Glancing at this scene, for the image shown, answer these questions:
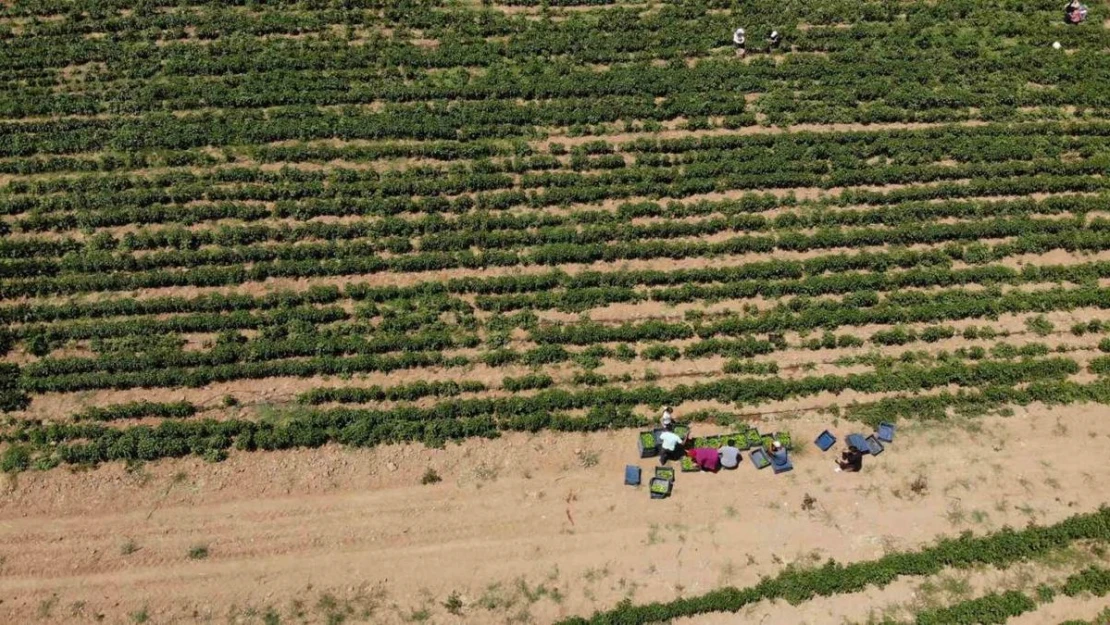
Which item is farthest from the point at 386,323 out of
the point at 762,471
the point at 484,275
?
the point at 762,471

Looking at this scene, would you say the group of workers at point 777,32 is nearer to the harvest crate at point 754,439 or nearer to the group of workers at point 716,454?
the harvest crate at point 754,439

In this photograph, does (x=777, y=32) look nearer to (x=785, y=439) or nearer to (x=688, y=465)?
(x=785, y=439)

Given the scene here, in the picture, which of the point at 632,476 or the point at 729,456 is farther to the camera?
the point at 729,456

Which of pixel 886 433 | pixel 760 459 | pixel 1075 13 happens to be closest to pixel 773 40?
pixel 1075 13

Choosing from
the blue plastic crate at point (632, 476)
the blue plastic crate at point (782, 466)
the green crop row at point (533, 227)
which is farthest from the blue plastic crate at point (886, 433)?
the green crop row at point (533, 227)

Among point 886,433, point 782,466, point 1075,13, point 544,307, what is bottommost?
point 782,466

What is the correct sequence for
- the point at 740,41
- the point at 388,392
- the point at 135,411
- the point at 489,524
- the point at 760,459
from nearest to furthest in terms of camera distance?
the point at 489,524
the point at 760,459
the point at 135,411
the point at 388,392
the point at 740,41

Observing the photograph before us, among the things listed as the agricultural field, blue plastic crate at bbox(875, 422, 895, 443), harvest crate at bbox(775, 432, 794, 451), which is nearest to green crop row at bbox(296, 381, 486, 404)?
the agricultural field
